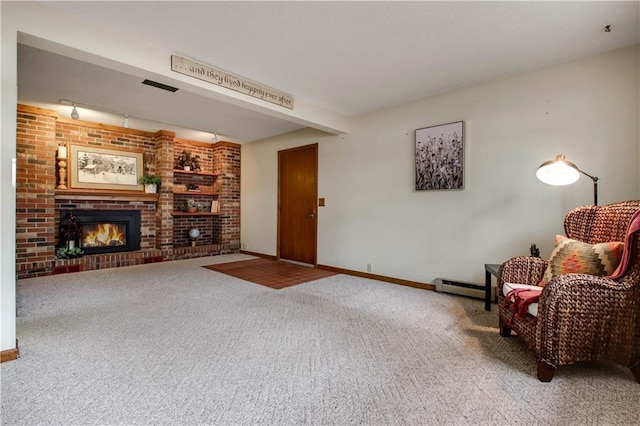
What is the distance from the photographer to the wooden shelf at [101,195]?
188 inches

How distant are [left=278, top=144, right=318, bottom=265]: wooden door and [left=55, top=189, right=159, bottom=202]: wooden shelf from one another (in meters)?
2.46

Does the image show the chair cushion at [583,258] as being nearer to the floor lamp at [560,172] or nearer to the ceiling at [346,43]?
the floor lamp at [560,172]

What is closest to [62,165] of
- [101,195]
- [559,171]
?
[101,195]

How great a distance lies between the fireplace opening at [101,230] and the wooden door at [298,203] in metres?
2.74

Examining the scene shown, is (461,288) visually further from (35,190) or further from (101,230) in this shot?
(35,190)

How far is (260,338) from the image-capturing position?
2.37 meters

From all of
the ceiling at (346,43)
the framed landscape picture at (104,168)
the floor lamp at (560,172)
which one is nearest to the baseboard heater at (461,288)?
the floor lamp at (560,172)

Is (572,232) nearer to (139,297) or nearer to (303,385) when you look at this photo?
(303,385)

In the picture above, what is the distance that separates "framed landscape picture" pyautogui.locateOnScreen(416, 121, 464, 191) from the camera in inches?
142

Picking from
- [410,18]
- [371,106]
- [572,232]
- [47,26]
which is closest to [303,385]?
[572,232]

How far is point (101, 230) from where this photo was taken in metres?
5.27

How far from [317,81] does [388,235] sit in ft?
7.40

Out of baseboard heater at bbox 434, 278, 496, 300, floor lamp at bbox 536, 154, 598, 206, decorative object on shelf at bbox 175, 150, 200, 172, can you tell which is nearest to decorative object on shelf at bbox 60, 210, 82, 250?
decorative object on shelf at bbox 175, 150, 200, 172

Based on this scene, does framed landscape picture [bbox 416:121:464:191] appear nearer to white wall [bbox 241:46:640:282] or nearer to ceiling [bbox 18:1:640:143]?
white wall [bbox 241:46:640:282]
